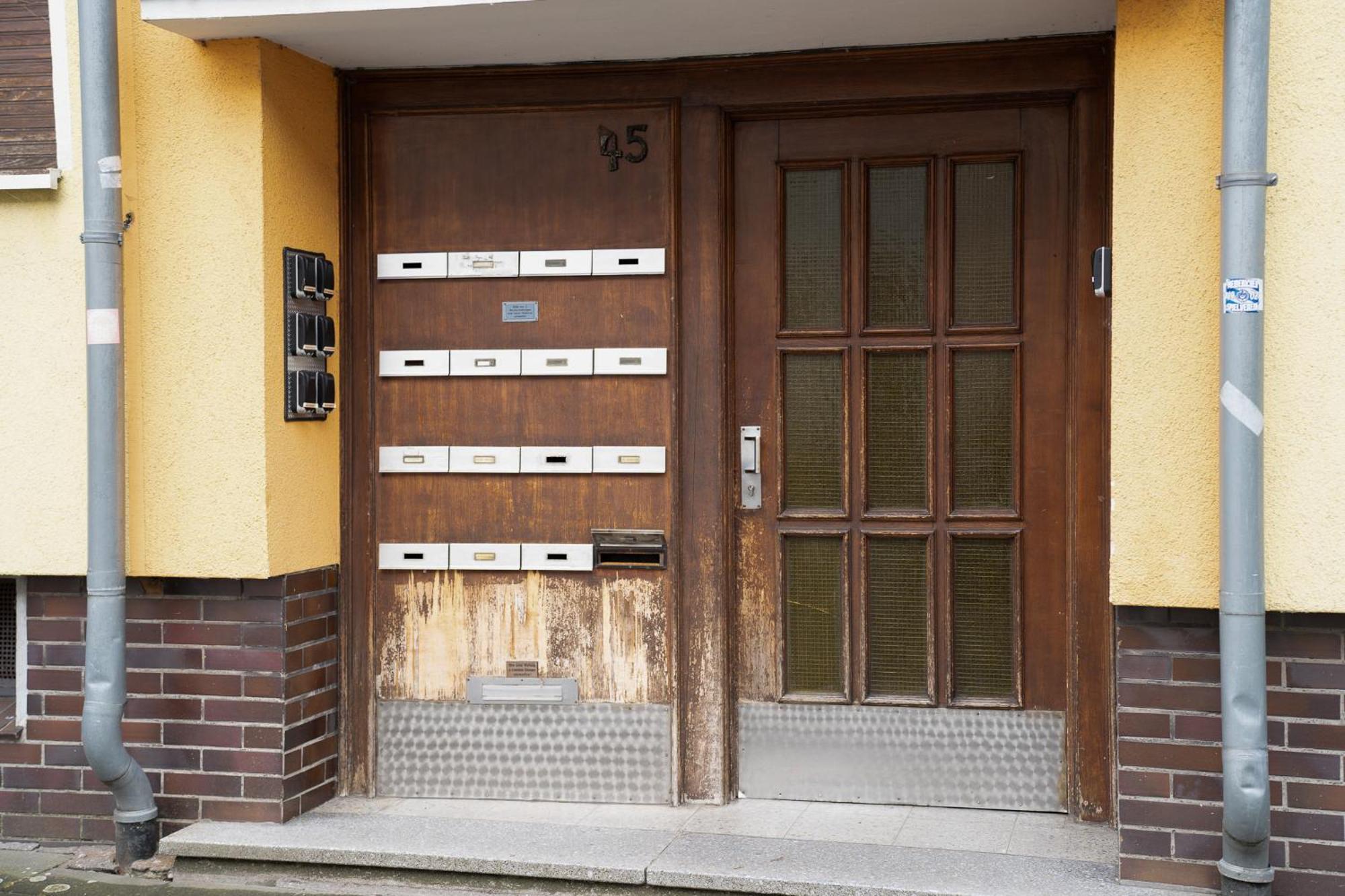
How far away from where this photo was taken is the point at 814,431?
470cm

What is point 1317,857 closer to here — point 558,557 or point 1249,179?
point 1249,179

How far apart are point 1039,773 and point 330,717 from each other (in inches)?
94.6

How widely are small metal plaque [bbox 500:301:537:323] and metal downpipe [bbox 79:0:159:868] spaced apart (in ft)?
4.08

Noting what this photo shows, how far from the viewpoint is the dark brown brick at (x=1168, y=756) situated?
3.85 metres

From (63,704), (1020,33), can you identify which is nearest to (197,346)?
(63,704)

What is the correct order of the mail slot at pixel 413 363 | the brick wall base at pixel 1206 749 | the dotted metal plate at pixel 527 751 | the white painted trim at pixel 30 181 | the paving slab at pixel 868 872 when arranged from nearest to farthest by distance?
1. the brick wall base at pixel 1206 749
2. the paving slab at pixel 868 872
3. the white painted trim at pixel 30 181
4. the dotted metal plate at pixel 527 751
5. the mail slot at pixel 413 363

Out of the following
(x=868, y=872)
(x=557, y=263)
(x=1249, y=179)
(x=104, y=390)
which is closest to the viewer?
(x=1249, y=179)

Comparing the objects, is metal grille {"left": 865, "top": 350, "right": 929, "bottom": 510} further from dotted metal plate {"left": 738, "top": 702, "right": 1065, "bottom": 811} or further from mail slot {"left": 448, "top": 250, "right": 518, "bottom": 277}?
mail slot {"left": 448, "top": 250, "right": 518, "bottom": 277}

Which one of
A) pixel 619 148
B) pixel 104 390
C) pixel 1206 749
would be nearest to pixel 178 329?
pixel 104 390

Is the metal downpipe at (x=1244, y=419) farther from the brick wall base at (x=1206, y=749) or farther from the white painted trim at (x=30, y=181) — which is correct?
the white painted trim at (x=30, y=181)

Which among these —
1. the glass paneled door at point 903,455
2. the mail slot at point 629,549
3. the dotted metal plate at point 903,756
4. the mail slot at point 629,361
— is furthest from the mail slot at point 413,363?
the dotted metal plate at point 903,756

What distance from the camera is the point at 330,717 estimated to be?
4.81 metres

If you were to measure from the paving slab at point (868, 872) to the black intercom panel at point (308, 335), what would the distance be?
185 centimetres

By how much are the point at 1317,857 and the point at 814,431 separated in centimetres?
196
